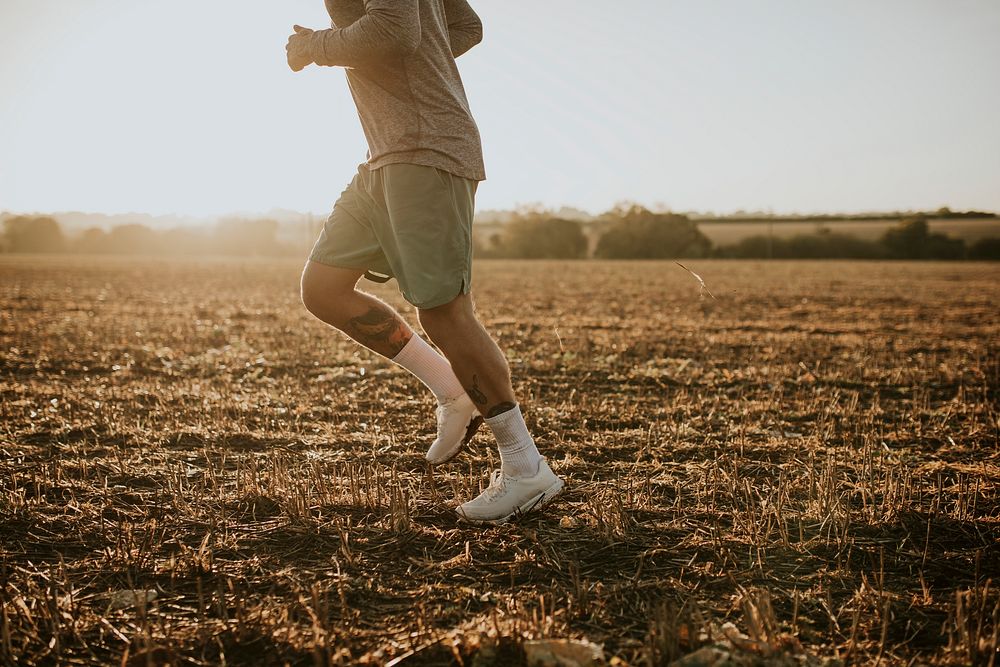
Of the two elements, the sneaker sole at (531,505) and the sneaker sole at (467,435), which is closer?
the sneaker sole at (531,505)

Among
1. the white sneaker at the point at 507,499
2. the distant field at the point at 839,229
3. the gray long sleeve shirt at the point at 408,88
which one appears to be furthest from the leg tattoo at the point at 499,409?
the distant field at the point at 839,229

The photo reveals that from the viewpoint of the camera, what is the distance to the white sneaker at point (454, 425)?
9.97 feet

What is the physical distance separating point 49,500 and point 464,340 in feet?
6.27

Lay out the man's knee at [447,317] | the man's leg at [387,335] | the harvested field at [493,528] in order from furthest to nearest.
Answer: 1. the man's leg at [387,335]
2. the man's knee at [447,317]
3. the harvested field at [493,528]

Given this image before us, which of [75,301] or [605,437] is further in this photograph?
[75,301]

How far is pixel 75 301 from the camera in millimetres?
14234

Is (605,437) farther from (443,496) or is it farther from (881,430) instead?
(881,430)

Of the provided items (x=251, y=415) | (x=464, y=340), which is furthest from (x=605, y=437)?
(x=251, y=415)

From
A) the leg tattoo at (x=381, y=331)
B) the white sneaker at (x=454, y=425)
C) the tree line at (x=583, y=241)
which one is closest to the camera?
the leg tattoo at (x=381, y=331)

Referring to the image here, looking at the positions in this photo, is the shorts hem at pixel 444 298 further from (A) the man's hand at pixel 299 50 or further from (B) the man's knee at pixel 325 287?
(A) the man's hand at pixel 299 50

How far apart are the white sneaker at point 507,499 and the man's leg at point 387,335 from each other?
15.0 inches

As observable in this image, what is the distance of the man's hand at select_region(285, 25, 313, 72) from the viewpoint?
8.49 ft

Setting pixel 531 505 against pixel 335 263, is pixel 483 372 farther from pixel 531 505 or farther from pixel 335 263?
pixel 335 263

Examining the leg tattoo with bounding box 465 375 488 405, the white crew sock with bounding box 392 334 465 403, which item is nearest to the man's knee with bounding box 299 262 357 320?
the white crew sock with bounding box 392 334 465 403
